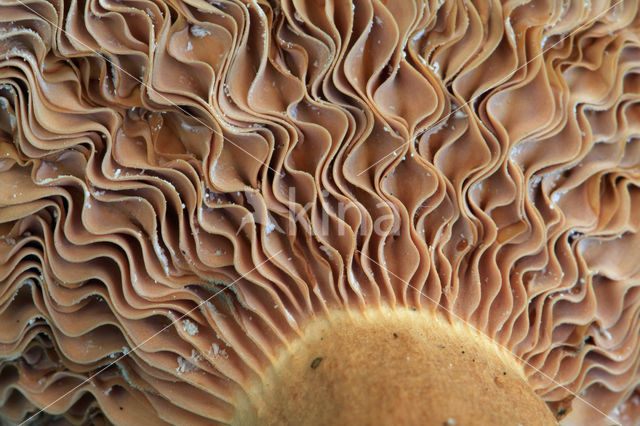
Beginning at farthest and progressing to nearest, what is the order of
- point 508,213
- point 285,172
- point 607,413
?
point 607,413
point 508,213
point 285,172

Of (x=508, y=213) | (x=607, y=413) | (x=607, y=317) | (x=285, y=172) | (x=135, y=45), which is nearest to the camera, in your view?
(x=135, y=45)

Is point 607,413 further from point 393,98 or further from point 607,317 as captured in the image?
point 393,98

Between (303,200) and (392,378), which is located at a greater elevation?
(303,200)

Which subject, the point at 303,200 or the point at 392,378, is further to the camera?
the point at 303,200

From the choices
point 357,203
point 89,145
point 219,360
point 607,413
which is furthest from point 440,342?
point 89,145
